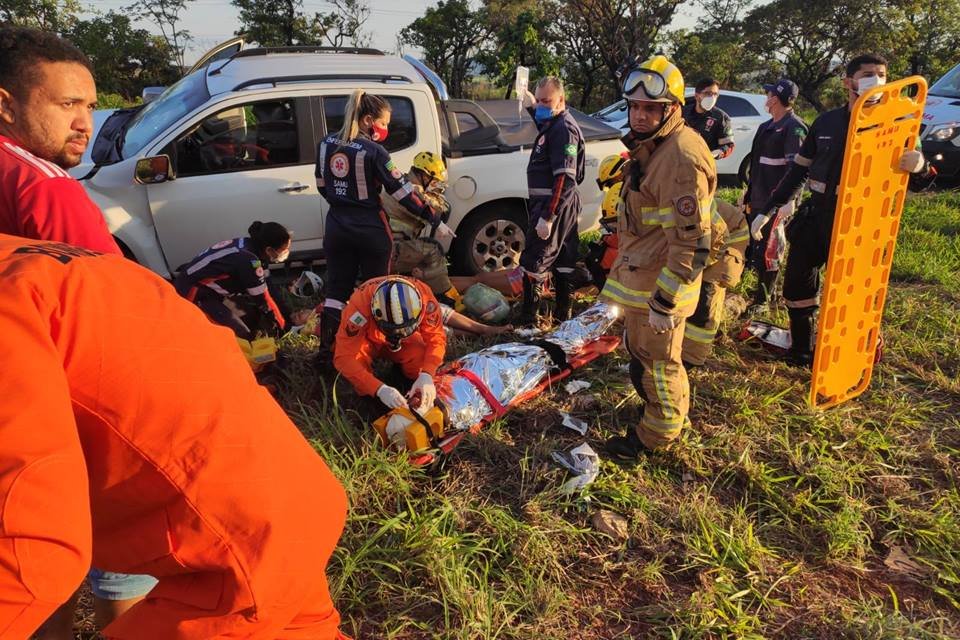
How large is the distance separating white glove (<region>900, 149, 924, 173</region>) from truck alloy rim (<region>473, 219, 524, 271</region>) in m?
2.87

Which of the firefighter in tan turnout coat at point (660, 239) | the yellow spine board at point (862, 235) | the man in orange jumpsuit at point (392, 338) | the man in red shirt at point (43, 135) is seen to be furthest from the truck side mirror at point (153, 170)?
the yellow spine board at point (862, 235)

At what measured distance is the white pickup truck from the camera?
4.32 metres

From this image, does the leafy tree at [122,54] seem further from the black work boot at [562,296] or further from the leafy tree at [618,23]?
the black work boot at [562,296]

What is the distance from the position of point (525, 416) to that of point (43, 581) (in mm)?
→ 2850

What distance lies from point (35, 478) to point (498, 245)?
4.73 meters

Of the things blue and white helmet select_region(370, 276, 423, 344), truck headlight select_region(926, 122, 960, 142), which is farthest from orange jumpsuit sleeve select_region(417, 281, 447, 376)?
truck headlight select_region(926, 122, 960, 142)

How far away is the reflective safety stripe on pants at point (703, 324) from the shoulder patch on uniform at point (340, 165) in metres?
2.23

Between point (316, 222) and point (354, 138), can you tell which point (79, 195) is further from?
point (316, 222)

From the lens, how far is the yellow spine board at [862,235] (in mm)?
2924

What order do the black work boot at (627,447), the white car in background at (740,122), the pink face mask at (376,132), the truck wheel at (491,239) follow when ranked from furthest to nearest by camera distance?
the white car in background at (740,122)
the truck wheel at (491,239)
the pink face mask at (376,132)
the black work boot at (627,447)

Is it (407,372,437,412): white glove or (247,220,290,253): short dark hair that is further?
(247,220,290,253): short dark hair

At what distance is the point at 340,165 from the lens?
3713 millimetres

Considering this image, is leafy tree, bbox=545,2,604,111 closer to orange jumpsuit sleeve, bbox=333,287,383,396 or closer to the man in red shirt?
orange jumpsuit sleeve, bbox=333,287,383,396

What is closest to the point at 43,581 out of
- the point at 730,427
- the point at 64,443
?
the point at 64,443
